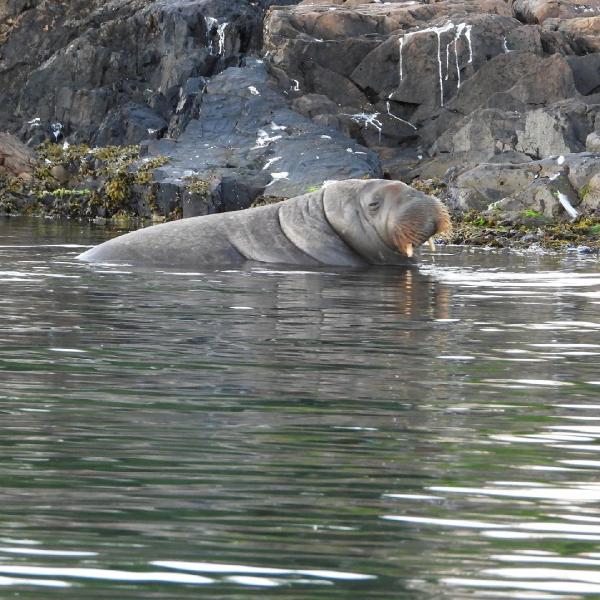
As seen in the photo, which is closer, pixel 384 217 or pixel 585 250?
pixel 384 217

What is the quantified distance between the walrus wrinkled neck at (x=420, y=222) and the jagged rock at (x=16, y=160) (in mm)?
21056

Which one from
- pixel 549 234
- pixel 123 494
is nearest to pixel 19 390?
pixel 123 494

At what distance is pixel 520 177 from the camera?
85.4 ft

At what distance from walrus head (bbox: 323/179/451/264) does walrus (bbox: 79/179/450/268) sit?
0.01 metres

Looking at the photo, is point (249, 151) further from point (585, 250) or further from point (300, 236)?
point (300, 236)

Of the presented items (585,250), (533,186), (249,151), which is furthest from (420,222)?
(249,151)

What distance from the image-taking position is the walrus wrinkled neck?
51.7 ft

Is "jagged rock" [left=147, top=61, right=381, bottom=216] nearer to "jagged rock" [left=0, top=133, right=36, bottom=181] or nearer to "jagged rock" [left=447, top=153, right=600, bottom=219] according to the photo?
"jagged rock" [left=0, top=133, right=36, bottom=181]

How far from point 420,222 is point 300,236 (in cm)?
156

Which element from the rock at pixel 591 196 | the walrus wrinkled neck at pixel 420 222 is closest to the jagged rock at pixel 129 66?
the rock at pixel 591 196

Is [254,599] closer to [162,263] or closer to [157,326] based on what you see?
[157,326]

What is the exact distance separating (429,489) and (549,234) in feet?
58.3

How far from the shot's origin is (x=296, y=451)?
5.66 metres

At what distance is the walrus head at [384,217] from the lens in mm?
15875
